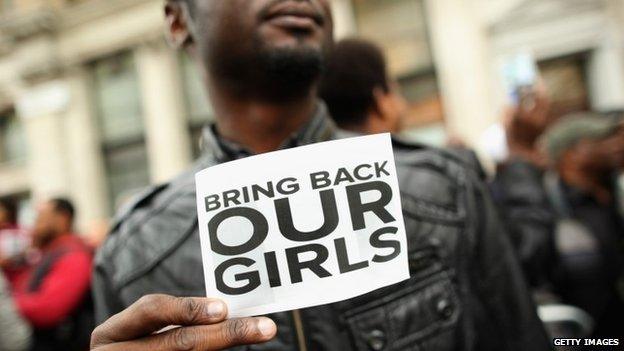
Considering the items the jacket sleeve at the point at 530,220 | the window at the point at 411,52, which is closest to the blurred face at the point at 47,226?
the jacket sleeve at the point at 530,220

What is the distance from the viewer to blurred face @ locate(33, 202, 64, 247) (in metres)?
3.39

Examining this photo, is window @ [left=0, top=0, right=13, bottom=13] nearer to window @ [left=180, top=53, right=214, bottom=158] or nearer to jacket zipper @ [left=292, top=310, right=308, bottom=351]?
window @ [left=180, top=53, right=214, bottom=158]

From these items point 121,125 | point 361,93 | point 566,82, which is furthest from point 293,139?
point 121,125

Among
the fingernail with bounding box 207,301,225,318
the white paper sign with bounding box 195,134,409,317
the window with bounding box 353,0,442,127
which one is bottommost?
the fingernail with bounding box 207,301,225,318

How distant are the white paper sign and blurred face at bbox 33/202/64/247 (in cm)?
292

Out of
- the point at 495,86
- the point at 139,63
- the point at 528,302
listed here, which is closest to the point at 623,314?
the point at 528,302

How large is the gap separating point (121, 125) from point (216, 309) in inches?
444

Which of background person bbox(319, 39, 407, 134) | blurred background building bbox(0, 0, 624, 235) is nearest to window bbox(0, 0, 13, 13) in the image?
blurred background building bbox(0, 0, 624, 235)

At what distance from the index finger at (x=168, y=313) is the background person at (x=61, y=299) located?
210cm

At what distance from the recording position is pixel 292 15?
124 centimetres

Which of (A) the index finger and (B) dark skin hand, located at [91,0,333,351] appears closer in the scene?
(A) the index finger

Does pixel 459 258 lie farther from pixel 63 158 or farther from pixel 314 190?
pixel 63 158

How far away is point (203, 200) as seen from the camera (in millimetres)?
881

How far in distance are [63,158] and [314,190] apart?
11652 mm
